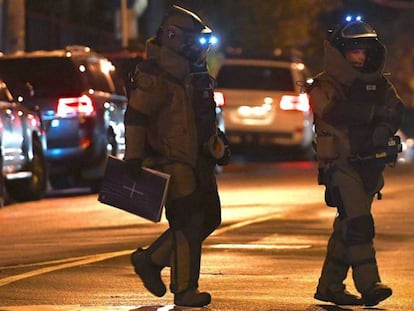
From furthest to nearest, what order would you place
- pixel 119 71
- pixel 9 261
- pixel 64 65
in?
pixel 119 71 → pixel 64 65 → pixel 9 261

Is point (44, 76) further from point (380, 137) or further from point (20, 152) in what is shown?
point (380, 137)

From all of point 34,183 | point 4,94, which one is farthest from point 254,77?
point 4,94

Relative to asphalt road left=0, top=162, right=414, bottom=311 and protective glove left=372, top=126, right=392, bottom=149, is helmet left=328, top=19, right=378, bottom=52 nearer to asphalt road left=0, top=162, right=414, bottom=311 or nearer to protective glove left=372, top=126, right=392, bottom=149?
protective glove left=372, top=126, right=392, bottom=149

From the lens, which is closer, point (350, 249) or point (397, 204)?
point (350, 249)

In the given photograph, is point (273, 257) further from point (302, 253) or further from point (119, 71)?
point (119, 71)

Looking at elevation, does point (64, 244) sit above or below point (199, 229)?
below

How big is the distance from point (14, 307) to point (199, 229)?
119 centimetres

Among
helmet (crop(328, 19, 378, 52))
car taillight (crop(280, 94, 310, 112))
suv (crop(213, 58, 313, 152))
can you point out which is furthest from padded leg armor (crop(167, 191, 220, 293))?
car taillight (crop(280, 94, 310, 112))

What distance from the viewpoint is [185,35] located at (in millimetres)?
8445

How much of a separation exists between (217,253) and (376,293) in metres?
3.24

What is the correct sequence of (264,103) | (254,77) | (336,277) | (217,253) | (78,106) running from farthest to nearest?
(254,77), (264,103), (78,106), (217,253), (336,277)

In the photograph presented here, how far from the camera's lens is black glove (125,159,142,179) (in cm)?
838

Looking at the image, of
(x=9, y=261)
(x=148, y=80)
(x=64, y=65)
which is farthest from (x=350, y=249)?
(x=64, y=65)

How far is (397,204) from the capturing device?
1638cm
